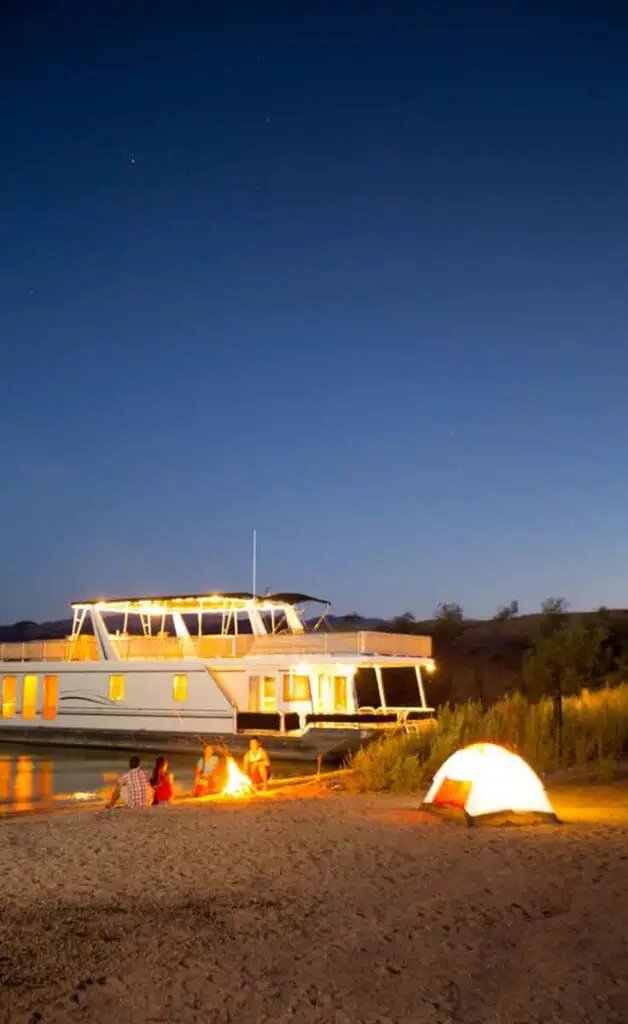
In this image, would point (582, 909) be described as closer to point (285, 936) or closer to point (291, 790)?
point (285, 936)

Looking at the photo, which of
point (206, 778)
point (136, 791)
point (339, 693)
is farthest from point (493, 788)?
point (339, 693)

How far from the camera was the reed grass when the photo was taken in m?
17.5

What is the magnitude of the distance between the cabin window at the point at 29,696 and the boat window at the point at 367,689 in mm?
12553

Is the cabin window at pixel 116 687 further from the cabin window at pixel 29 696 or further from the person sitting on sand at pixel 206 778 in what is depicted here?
the person sitting on sand at pixel 206 778

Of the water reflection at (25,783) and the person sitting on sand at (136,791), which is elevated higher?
the person sitting on sand at (136,791)

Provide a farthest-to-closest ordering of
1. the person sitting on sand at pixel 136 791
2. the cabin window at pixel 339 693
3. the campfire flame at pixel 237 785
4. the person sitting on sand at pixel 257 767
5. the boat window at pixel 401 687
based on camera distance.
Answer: the boat window at pixel 401 687 < the cabin window at pixel 339 693 < the person sitting on sand at pixel 257 767 < the campfire flame at pixel 237 785 < the person sitting on sand at pixel 136 791

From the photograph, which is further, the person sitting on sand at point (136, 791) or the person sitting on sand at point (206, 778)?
the person sitting on sand at point (206, 778)

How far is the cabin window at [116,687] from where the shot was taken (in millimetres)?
30531

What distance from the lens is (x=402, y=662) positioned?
88.0 ft

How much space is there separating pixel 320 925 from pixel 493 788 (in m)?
5.71

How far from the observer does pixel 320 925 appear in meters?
7.73

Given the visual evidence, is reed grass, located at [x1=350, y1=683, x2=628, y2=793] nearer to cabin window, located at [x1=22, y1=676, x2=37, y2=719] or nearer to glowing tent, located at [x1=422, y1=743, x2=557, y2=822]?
glowing tent, located at [x1=422, y1=743, x2=557, y2=822]

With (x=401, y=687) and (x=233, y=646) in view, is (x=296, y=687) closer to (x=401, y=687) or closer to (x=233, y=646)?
(x=233, y=646)

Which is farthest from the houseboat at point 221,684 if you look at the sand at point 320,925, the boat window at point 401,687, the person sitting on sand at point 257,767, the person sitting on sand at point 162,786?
the sand at point 320,925
